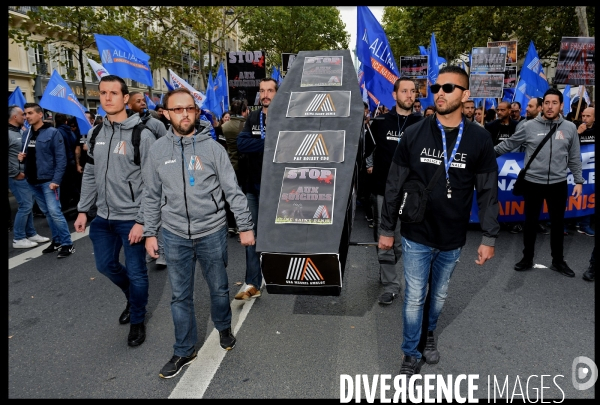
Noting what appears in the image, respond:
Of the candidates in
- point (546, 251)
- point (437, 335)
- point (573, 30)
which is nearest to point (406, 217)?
point (437, 335)

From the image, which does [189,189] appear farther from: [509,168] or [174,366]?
[509,168]

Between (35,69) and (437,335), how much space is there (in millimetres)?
35022

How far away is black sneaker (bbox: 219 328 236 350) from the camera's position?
12.2ft

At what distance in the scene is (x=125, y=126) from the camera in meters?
3.87

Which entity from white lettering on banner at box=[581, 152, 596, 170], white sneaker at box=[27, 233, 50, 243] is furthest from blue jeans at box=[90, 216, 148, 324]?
white lettering on banner at box=[581, 152, 596, 170]

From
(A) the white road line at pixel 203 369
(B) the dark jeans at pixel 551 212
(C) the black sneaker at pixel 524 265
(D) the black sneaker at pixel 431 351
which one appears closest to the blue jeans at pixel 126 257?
(A) the white road line at pixel 203 369

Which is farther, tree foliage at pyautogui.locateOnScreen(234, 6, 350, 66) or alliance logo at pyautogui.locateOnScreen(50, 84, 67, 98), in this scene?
tree foliage at pyautogui.locateOnScreen(234, 6, 350, 66)

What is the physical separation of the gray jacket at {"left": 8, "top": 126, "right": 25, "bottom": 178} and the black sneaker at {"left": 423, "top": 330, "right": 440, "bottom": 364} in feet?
21.4

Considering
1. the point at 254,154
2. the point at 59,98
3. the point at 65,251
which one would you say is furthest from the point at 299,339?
the point at 59,98

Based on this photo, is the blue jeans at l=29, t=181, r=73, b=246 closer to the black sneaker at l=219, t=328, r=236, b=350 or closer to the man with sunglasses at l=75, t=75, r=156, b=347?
the man with sunglasses at l=75, t=75, r=156, b=347

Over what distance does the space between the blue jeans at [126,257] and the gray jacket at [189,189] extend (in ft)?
1.81

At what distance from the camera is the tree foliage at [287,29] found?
5041 cm

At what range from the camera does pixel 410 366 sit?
10.8 ft

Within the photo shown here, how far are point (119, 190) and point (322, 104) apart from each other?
193cm
